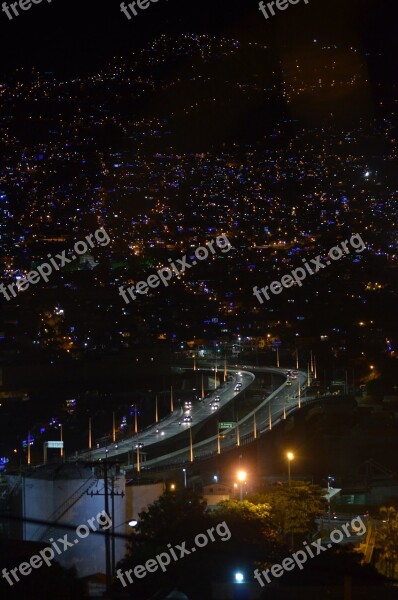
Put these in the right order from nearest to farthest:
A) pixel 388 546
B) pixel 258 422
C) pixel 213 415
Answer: pixel 388 546 → pixel 258 422 → pixel 213 415

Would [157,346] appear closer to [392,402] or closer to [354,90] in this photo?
[392,402]

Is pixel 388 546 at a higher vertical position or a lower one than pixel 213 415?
lower

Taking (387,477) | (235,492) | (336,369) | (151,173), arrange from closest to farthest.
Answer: (235,492), (387,477), (336,369), (151,173)

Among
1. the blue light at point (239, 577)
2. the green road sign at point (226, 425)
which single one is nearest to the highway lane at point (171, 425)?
the green road sign at point (226, 425)

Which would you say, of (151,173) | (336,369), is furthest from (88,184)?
(336,369)

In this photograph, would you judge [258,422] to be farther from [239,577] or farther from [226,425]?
[239,577]

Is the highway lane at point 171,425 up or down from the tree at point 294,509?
up

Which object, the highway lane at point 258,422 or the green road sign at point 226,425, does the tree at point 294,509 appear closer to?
the highway lane at point 258,422

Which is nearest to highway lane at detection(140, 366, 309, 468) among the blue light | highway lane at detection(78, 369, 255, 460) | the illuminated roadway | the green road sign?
the illuminated roadway

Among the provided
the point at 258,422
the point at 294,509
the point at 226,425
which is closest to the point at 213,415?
the point at 226,425

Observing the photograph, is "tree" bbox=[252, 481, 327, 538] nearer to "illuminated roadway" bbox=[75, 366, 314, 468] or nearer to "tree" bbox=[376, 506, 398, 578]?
"tree" bbox=[376, 506, 398, 578]

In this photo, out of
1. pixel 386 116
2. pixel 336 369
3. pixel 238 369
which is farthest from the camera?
pixel 386 116
